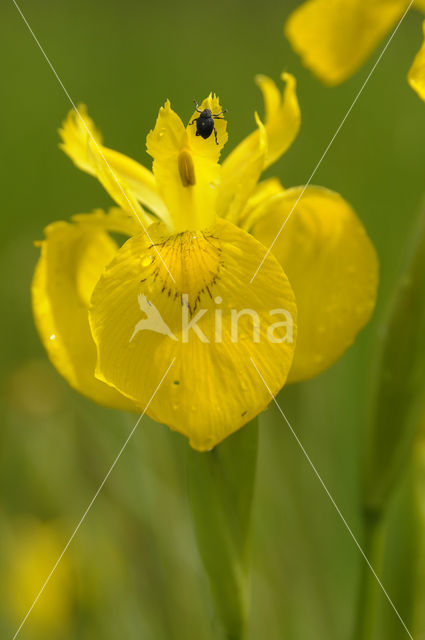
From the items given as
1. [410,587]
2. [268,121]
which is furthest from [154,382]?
[410,587]

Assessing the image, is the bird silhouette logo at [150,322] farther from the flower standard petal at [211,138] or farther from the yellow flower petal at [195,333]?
the flower standard petal at [211,138]

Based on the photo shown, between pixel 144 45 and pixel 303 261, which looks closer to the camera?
pixel 303 261

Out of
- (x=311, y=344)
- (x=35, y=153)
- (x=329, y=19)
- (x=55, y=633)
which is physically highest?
(x=35, y=153)

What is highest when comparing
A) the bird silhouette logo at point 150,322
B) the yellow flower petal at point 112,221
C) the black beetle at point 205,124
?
the black beetle at point 205,124

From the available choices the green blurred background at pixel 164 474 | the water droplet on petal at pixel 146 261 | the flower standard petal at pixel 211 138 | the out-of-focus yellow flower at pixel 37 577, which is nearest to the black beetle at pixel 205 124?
the flower standard petal at pixel 211 138

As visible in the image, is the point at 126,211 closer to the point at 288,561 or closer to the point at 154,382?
the point at 154,382

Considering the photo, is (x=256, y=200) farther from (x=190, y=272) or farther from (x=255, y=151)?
(x=190, y=272)

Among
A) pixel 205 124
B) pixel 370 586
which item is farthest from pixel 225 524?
pixel 205 124
